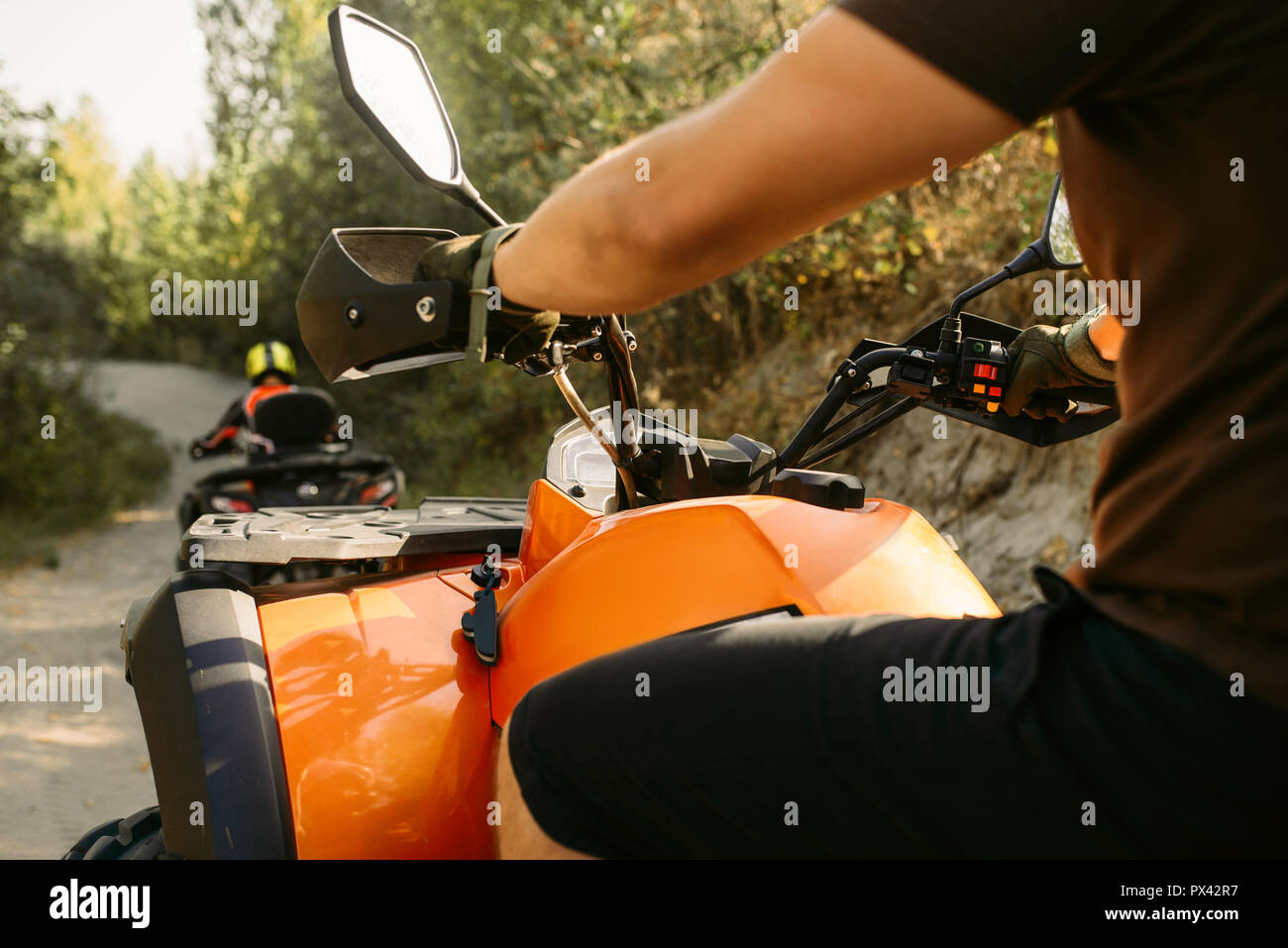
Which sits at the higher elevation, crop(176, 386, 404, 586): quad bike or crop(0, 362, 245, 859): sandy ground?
crop(176, 386, 404, 586): quad bike

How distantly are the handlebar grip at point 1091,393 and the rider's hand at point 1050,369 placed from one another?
0.04 feet

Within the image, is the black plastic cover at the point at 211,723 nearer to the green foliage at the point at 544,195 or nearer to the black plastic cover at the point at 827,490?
the black plastic cover at the point at 827,490

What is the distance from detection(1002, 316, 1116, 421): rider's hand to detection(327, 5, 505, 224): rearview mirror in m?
1.02

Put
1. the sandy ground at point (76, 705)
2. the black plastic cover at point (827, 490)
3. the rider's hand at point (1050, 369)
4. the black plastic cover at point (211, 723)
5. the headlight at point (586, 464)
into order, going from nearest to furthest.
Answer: the black plastic cover at point (211, 723) → the black plastic cover at point (827, 490) → the rider's hand at point (1050, 369) → the headlight at point (586, 464) → the sandy ground at point (76, 705)

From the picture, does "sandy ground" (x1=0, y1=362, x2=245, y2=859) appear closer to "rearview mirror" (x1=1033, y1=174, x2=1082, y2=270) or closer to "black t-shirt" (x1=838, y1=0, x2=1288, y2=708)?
"rearview mirror" (x1=1033, y1=174, x2=1082, y2=270)

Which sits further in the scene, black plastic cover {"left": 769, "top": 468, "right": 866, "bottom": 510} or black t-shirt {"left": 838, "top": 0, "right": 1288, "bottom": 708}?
black plastic cover {"left": 769, "top": 468, "right": 866, "bottom": 510}

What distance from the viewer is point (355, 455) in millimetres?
6035

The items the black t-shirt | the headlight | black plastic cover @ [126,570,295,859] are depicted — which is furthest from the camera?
the headlight

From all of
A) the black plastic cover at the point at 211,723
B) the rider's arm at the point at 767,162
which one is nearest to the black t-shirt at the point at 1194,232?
the rider's arm at the point at 767,162

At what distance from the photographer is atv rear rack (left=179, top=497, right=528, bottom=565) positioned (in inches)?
67.7

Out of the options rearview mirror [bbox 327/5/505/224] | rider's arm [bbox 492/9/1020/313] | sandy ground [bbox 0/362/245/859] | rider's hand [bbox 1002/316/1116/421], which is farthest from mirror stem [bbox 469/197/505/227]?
sandy ground [bbox 0/362/245/859]

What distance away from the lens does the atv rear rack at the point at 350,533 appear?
1.72m
